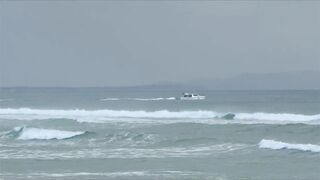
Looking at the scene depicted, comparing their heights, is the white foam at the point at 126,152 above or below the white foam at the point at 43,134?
below

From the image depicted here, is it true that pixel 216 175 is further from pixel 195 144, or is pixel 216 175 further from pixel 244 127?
pixel 244 127

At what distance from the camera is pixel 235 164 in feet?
55.1

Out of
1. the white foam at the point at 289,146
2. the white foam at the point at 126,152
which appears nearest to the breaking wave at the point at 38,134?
the white foam at the point at 126,152

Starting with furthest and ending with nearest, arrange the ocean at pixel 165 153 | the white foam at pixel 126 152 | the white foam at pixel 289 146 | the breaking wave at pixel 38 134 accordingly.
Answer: the breaking wave at pixel 38 134 < the white foam at pixel 289 146 < the white foam at pixel 126 152 < the ocean at pixel 165 153

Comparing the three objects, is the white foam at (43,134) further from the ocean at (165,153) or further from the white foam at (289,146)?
the white foam at (289,146)

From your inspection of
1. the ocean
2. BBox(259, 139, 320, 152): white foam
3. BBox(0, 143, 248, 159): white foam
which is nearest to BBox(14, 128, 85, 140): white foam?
the ocean

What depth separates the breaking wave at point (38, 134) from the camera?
1063 inches

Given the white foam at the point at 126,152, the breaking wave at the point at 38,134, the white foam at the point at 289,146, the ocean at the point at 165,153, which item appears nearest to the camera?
the ocean at the point at 165,153

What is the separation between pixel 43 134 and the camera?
2791 cm

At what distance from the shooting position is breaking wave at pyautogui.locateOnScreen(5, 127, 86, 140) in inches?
1063

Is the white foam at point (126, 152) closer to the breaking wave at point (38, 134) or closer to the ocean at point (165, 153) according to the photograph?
the ocean at point (165, 153)

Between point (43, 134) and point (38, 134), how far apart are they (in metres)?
0.29

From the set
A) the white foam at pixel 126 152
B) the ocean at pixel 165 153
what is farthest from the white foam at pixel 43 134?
the white foam at pixel 126 152

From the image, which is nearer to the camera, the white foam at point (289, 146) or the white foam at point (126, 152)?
the white foam at point (126, 152)
